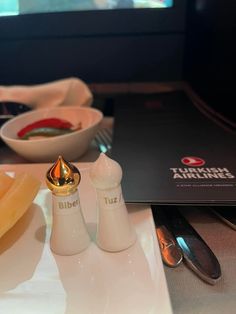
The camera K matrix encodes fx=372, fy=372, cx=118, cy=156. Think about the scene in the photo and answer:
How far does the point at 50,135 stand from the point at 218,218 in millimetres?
284

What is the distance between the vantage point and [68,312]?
0.29m

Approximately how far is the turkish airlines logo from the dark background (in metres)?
0.26

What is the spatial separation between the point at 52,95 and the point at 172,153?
12.1 inches

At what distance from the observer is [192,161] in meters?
0.50

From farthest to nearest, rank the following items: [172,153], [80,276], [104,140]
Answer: [104,140] < [172,153] < [80,276]

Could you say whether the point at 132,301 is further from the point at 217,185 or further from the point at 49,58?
the point at 49,58

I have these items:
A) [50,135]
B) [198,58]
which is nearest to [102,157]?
[50,135]

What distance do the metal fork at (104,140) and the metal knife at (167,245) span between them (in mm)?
219

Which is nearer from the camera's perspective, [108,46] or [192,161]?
[192,161]

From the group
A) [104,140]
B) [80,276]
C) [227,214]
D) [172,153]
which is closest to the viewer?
[80,276]

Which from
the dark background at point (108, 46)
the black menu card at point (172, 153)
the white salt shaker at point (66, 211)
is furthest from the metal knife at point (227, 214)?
the dark background at point (108, 46)

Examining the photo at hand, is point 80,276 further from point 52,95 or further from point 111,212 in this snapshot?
point 52,95

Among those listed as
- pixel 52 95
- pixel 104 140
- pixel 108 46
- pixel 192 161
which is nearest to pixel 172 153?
pixel 192 161

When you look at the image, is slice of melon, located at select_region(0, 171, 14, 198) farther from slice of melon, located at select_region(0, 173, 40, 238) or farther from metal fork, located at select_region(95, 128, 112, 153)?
metal fork, located at select_region(95, 128, 112, 153)
